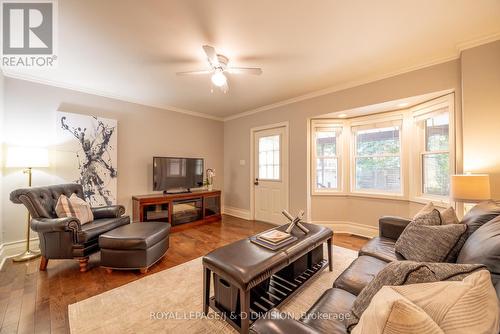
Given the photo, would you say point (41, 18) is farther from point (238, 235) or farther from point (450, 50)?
point (450, 50)

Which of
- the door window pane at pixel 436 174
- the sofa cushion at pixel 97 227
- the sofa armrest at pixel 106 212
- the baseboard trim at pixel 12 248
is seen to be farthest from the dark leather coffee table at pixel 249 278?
the baseboard trim at pixel 12 248

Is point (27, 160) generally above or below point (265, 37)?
below

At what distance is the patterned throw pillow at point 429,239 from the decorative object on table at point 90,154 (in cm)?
410

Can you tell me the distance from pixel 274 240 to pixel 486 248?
126cm

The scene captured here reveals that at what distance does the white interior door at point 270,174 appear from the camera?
413 centimetres

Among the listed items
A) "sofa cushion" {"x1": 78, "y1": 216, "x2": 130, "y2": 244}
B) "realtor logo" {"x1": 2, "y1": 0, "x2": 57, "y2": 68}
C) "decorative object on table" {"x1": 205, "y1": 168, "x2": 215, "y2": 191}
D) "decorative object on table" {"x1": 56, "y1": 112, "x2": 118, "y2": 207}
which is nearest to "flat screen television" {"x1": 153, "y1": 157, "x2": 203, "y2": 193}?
"decorative object on table" {"x1": 205, "y1": 168, "x2": 215, "y2": 191}

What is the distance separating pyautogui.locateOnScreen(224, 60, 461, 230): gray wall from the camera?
2525 mm

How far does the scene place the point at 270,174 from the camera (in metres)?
4.41

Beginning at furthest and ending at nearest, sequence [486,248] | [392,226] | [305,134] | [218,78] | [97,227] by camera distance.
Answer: [305,134] < [97,227] < [218,78] < [392,226] < [486,248]

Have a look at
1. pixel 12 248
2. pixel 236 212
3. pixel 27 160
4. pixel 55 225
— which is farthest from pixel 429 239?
pixel 12 248

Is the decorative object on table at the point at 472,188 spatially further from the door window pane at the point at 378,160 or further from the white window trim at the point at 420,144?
the door window pane at the point at 378,160

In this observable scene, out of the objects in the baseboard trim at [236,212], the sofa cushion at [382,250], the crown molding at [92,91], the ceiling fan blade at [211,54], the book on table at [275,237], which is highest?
the crown molding at [92,91]

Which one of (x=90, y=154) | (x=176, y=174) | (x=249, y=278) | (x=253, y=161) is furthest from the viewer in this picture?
(x=253, y=161)

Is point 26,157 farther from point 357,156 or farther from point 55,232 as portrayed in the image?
point 357,156
